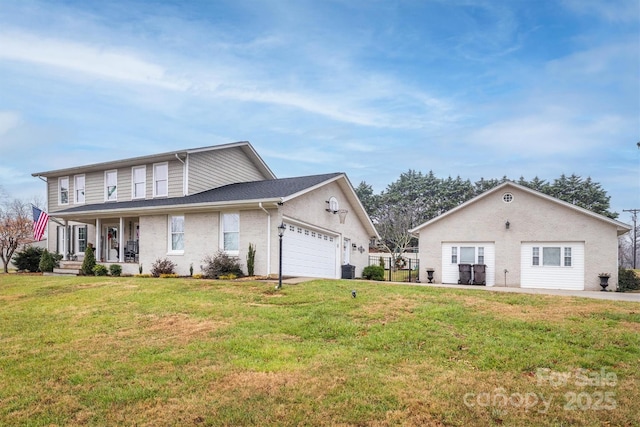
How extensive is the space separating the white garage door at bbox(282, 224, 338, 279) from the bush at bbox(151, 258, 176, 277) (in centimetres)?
507

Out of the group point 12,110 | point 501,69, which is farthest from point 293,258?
point 12,110

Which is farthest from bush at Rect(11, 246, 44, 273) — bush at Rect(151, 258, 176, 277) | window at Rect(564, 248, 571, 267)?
window at Rect(564, 248, 571, 267)

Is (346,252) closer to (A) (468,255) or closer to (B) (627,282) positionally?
(A) (468,255)

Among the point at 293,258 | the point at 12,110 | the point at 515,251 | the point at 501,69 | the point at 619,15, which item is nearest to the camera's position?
the point at 619,15

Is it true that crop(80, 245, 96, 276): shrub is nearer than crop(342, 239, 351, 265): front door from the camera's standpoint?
Yes

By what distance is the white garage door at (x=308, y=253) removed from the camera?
1577cm

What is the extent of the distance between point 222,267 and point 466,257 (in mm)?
12087

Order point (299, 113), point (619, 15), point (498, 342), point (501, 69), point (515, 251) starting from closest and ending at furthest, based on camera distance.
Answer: point (498, 342), point (619, 15), point (501, 69), point (515, 251), point (299, 113)

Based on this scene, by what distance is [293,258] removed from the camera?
1616 centimetres

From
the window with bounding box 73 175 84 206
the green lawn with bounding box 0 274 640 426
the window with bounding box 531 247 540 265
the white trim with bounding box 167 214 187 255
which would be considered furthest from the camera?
the window with bounding box 73 175 84 206

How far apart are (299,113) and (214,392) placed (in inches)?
764

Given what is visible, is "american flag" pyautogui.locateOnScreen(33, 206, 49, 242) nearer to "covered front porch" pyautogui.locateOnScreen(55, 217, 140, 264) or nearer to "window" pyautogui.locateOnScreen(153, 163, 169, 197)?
"covered front porch" pyautogui.locateOnScreen(55, 217, 140, 264)

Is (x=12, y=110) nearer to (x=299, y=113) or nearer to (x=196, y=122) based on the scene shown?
(x=196, y=122)

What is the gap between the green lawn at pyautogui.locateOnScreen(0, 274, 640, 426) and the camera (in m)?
4.32
